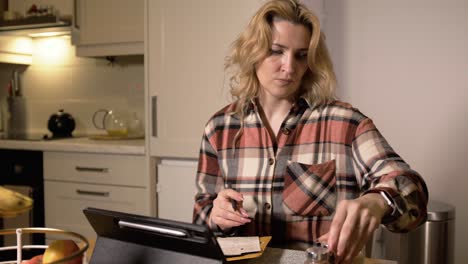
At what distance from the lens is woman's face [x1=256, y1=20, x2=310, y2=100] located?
1227mm

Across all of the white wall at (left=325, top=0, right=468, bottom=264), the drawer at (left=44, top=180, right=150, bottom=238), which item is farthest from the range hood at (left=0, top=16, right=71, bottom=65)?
the white wall at (left=325, top=0, right=468, bottom=264)

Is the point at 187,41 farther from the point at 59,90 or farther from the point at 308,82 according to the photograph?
the point at 59,90

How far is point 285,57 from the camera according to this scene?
1224 millimetres

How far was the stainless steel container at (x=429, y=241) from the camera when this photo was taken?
1.82 metres

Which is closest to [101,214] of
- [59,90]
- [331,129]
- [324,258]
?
[324,258]

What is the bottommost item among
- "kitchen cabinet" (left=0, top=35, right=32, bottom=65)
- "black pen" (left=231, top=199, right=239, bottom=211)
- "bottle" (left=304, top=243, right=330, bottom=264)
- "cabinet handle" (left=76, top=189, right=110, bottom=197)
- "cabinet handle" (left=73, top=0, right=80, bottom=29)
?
"cabinet handle" (left=76, top=189, right=110, bottom=197)

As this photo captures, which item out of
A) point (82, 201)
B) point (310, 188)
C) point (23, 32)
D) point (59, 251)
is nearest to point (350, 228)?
point (59, 251)

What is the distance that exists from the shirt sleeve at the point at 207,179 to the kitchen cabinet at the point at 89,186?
3.37ft

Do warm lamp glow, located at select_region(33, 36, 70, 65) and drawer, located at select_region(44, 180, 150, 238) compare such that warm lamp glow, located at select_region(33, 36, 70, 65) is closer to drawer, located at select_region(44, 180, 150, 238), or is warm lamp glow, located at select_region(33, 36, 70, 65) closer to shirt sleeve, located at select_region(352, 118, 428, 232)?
drawer, located at select_region(44, 180, 150, 238)

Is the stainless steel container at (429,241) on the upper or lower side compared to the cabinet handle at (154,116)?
lower

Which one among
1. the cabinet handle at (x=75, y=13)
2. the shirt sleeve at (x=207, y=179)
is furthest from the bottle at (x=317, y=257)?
the cabinet handle at (x=75, y=13)

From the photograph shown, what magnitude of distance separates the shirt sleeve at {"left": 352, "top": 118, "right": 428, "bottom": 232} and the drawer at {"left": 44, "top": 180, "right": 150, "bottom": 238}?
54.9 inches

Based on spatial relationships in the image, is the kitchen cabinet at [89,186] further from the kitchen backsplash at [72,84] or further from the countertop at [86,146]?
the kitchen backsplash at [72,84]

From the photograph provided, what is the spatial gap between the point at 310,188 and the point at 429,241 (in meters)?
0.89
